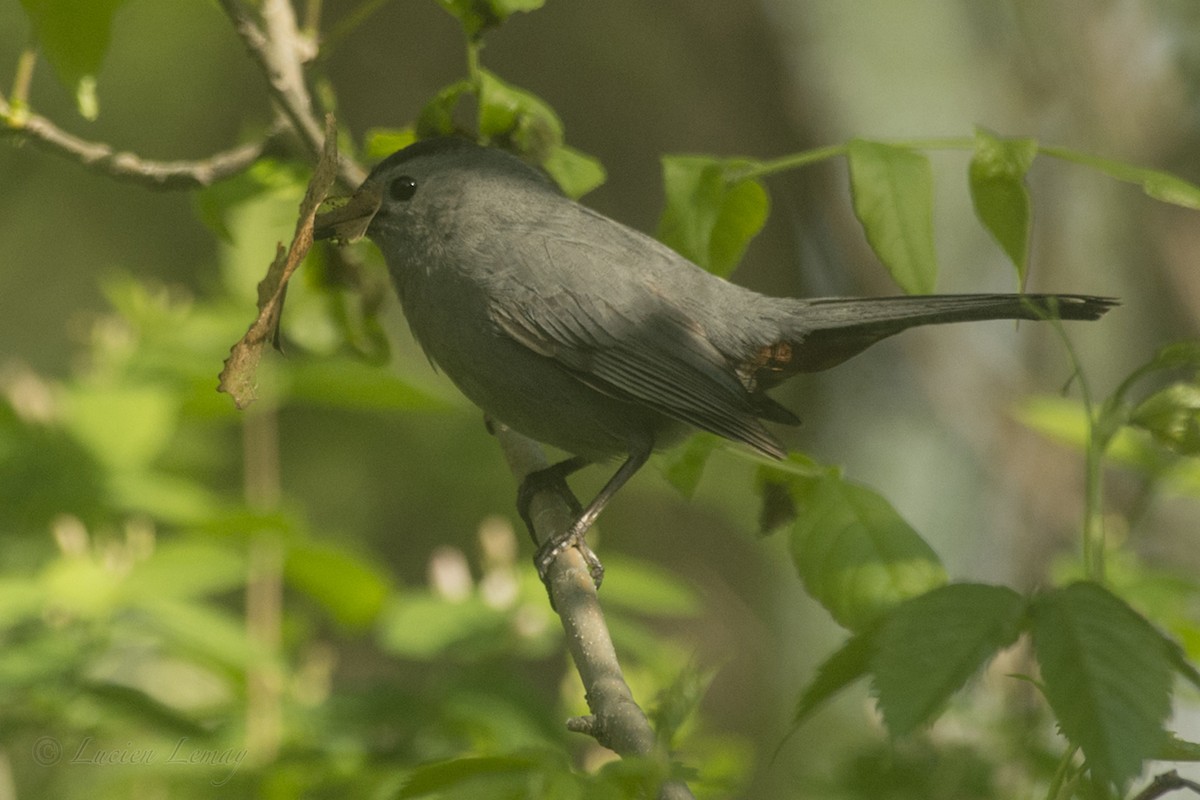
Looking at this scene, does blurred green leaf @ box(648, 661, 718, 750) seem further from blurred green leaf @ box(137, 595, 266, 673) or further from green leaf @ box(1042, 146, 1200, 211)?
blurred green leaf @ box(137, 595, 266, 673)

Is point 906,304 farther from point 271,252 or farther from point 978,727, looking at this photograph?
point 271,252

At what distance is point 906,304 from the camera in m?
2.98

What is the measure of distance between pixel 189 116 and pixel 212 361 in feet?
18.4

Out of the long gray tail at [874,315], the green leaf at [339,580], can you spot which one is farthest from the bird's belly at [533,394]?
the green leaf at [339,580]

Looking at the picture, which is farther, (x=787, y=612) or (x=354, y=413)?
(x=787, y=612)

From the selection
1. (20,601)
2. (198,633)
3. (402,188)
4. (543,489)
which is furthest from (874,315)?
(20,601)

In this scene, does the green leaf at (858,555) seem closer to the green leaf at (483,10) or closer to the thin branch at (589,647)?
the thin branch at (589,647)

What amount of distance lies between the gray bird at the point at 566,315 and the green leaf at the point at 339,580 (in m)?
0.43

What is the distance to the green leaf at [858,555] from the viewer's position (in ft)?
6.75

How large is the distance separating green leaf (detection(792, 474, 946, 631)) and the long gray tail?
0.73 metres

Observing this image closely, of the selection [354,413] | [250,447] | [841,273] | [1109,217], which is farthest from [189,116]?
[1109,217]

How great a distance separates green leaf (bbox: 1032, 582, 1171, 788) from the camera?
1.49 meters

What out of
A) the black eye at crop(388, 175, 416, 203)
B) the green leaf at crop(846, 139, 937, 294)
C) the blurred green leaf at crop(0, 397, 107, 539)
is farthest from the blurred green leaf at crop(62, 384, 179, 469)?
the green leaf at crop(846, 139, 937, 294)

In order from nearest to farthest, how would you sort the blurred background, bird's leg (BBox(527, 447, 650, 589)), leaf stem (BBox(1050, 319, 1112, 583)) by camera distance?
leaf stem (BBox(1050, 319, 1112, 583)) → bird's leg (BBox(527, 447, 650, 589)) → the blurred background
